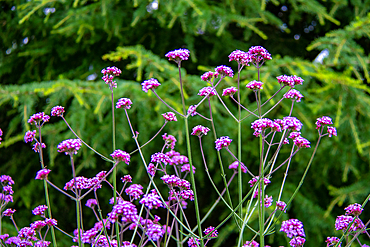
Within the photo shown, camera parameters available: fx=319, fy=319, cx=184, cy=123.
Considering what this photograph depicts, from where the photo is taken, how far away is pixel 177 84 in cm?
297

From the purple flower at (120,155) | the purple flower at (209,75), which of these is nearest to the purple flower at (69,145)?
the purple flower at (120,155)

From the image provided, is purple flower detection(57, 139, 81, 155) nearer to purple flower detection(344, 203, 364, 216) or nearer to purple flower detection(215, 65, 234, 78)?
purple flower detection(215, 65, 234, 78)

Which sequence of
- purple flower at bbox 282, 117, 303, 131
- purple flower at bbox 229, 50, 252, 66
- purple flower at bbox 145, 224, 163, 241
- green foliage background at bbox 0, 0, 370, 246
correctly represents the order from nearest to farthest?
purple flower at bbox 145, 224, 163, 241 → purple flower at bbox 282, 117, 303, 131 → purple flower at bbox 229, 50, 252, 66 → green foliage background at bbox 0, 0, 370, 246

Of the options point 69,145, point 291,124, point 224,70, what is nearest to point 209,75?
point 224,70

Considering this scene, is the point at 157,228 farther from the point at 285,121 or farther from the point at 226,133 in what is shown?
the point at 226,133

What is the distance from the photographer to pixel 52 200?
376 cm

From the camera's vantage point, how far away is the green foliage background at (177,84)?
2896mm

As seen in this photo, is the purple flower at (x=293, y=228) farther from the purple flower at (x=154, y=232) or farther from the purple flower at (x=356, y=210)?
the purple flower at (x=154, y=232)

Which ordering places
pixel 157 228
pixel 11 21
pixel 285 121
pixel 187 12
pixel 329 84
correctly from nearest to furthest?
pixel 157 228 < pixel 285 121 < pixel 329 84 < pixel 187 12 < pixel 11 21

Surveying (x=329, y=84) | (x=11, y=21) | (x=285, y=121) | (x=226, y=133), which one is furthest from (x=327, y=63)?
(x=11, y=21)

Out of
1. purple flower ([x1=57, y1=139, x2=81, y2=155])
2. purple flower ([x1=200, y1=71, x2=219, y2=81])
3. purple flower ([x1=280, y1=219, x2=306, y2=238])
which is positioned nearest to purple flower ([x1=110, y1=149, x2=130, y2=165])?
purple flower ([x1=57, y1=139, x2=81, y2=155])

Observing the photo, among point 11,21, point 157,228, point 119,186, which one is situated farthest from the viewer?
point 11,21

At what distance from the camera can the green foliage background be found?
2896mm

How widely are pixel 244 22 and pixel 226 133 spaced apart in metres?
1.12
